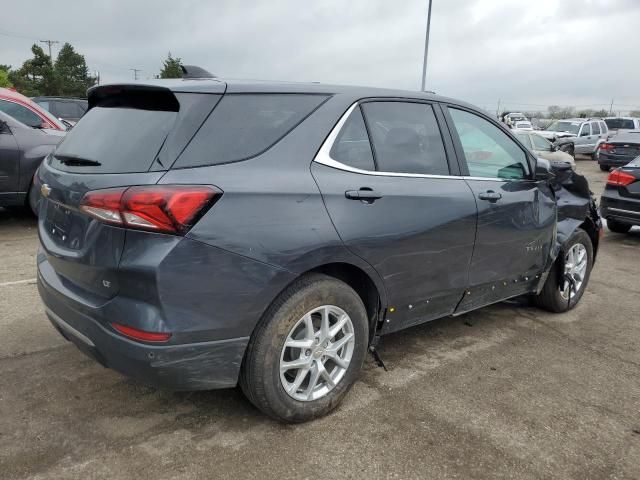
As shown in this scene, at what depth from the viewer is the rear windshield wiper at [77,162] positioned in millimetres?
2615

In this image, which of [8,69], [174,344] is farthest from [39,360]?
[8,69]

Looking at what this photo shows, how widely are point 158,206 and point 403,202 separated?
137 cm

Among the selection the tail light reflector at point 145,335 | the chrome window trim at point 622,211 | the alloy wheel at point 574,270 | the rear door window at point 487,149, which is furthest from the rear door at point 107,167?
the chrome window trim at point 622,211

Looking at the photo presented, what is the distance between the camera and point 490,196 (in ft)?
11.8

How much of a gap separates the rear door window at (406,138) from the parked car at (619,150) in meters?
17.7

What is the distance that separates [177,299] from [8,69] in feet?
209

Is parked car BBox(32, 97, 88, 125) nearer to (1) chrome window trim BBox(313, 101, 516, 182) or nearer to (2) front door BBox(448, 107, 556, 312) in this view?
(2) front door BBox(448, 107, 556, 312)

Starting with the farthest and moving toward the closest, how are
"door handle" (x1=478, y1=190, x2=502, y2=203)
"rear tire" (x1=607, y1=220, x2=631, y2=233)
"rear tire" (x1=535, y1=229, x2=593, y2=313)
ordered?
"rear tire" (x1=607, y1=220, x2=631, y2=233) < "rear tire" (x1=535, y1=229, x2=593, y2=313) < "door handle" (x1=478, y1=190, x2=502, y2=203)

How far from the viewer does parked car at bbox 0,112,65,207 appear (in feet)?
22.4

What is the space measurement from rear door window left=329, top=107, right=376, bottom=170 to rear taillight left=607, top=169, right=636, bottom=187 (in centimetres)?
636

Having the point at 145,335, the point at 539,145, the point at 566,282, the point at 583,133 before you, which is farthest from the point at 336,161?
the point at 583,133

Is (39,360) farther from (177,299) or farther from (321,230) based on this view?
(321,230)

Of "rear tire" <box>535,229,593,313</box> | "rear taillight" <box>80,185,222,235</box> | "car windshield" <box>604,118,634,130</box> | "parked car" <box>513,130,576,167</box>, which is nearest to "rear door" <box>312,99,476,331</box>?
"rear taillight" <box>80,185,222,235</box>

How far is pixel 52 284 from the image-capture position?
9.13 ft
